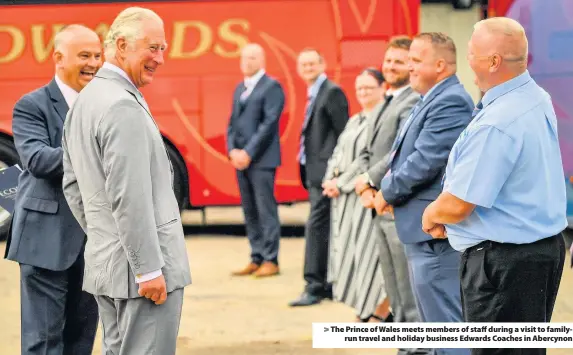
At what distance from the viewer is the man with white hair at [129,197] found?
310 centimetres

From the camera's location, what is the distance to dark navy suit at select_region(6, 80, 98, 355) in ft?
13.4

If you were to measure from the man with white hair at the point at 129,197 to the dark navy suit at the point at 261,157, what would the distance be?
4451mm

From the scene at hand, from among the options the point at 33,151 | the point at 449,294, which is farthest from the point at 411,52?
the point at 33,151

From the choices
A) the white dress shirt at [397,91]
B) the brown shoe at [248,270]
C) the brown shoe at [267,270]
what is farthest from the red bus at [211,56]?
the white dress shirt at [397,91]

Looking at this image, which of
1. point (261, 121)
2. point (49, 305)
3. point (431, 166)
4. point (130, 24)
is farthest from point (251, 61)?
point (130, 24)

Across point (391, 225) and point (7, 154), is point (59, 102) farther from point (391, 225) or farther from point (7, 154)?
point (7, 154)

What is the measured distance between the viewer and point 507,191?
3.25 m

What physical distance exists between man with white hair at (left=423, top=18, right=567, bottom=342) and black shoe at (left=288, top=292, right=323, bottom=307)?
3.41 metres

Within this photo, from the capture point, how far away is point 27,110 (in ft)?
13.5

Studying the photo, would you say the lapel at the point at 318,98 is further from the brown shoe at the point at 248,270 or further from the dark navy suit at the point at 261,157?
the brown shoe at the point at 248,270

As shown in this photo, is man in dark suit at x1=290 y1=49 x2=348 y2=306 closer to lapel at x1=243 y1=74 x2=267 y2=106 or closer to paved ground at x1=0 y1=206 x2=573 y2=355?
paved ground at x1=0 y1=206 x2=573 y2=355

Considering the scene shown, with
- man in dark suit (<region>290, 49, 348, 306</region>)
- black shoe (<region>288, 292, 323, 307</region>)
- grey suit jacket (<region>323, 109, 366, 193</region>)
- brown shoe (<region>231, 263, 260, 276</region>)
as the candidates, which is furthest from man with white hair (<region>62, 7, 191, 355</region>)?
brown shoe (<region>231, 263, 260, 276</region>)

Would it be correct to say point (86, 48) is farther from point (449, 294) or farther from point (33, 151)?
point (449, 294)

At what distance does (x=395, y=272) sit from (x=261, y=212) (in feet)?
8.82
